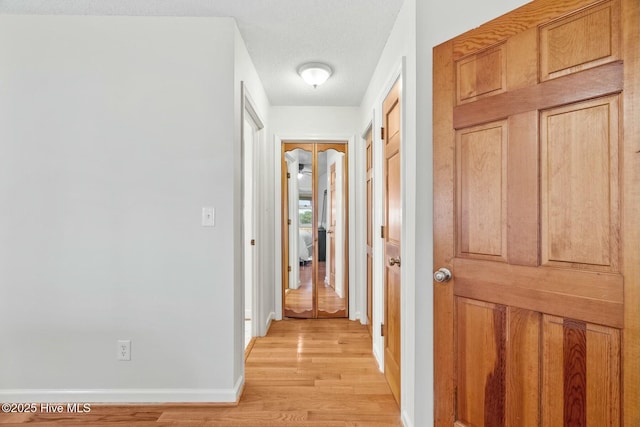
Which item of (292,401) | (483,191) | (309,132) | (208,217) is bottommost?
(292,401)

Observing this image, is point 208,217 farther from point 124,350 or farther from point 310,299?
point 310,299

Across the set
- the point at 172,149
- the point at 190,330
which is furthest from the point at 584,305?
the point at 172,149

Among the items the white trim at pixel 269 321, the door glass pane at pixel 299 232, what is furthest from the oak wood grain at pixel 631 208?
the door glass pane at pixel 299 232

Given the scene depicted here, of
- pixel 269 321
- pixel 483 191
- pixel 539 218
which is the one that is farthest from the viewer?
pixel 269 321

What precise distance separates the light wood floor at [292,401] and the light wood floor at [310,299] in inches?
28.4

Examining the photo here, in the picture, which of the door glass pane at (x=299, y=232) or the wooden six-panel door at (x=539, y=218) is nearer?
the wooden six-panel door at (x=539, y=218)

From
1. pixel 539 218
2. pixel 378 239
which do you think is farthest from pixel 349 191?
pixel 539 218

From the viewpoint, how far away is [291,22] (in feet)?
6.26

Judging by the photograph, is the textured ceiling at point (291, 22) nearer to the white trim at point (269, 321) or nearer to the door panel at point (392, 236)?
the door panel at point (392, 236)

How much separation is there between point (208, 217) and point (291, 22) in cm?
129

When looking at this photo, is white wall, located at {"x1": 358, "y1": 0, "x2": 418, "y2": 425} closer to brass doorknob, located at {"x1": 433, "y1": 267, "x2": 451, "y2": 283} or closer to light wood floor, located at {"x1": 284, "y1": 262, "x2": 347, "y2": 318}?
brass doorknob, located at {"x1": 433, "y1": 267, "x2": 451, "y2": 283}

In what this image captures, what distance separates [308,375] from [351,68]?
2337mm

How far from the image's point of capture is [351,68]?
2492 mm

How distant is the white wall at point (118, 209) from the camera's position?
1830 millimetres
